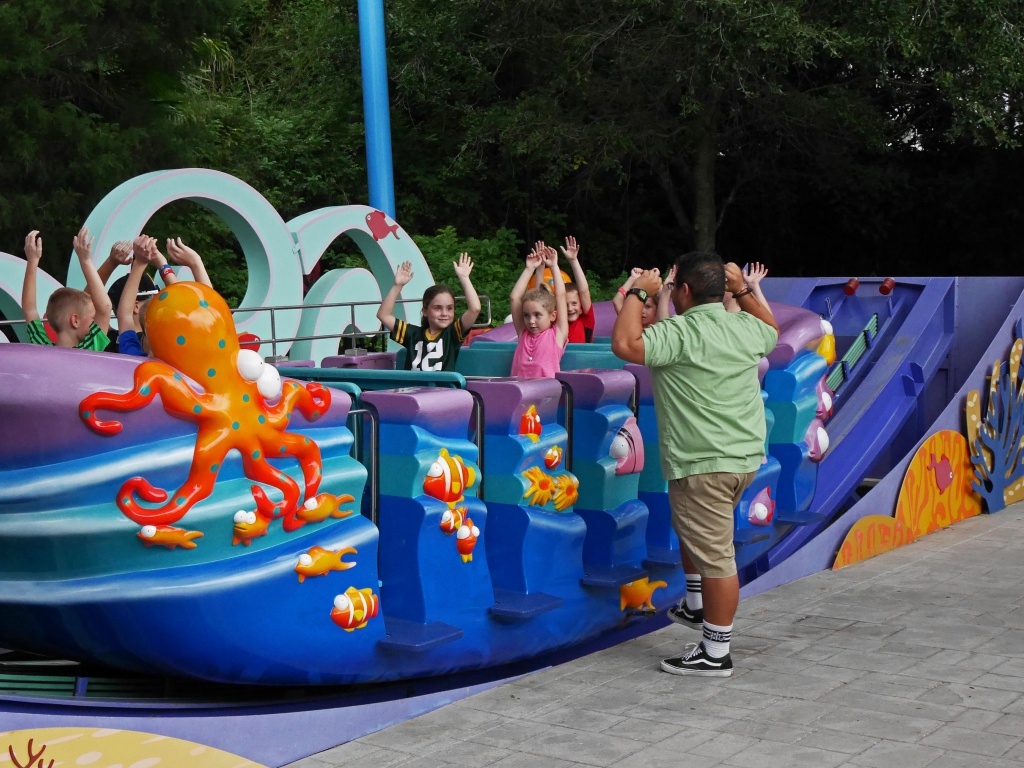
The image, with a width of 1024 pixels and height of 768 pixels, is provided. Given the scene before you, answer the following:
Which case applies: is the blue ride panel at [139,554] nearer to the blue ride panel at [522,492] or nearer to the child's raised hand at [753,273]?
the blue ride panel at [522,492]

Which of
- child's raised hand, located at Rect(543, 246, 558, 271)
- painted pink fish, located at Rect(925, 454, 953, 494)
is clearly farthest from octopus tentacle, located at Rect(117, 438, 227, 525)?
painted pink fish, located at Rect(925, 454, 953, 494)

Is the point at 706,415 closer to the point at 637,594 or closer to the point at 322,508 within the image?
the point at 637,594

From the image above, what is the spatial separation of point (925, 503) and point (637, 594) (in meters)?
2.83

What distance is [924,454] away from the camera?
6969 millimetres

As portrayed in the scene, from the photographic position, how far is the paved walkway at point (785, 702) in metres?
3.69

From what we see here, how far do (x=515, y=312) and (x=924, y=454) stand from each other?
2.78 meters

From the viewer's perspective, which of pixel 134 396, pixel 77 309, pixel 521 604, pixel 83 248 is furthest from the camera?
pixel 83 248

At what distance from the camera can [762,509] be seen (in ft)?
18.2

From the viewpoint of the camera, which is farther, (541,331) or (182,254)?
(541,331)

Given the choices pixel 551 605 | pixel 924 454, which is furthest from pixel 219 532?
pixel 924 454

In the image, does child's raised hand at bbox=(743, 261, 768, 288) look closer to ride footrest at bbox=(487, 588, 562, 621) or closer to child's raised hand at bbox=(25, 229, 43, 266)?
ride footrest at bbox=(487, 588, 562, 621)

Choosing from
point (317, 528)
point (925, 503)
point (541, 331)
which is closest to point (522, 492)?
point (317, 528)

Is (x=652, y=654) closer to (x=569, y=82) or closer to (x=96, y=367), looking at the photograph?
(x=96, y=367)

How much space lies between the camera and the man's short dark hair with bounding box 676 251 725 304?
444 centimetres
